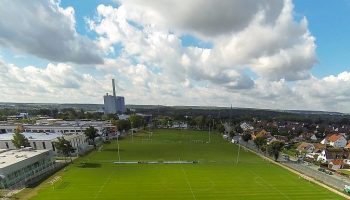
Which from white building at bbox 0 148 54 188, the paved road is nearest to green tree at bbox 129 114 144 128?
white building at bbox 0 148 54 188

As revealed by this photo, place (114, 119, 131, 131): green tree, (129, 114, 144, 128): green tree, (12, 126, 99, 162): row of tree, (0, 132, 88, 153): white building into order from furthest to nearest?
(129, 114, 144, 128): green tree → (114, 119, 131, 131): green tree → (0, 132, 88, 153): white building → (12, 126, 99, 162): row of tree

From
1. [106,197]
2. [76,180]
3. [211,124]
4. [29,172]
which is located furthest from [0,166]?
[211,124]

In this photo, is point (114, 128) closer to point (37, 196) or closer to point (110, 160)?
point (110, 160)

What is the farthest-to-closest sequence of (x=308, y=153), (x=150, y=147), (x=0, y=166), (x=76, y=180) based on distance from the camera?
(x=150, y=147) < (x=308, y=153) < (x=76, y=180) < (x=0, y=166)

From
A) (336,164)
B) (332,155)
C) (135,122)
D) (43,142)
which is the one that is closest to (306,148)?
(332,155)

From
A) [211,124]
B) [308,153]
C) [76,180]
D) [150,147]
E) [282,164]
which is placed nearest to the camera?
[76,180]

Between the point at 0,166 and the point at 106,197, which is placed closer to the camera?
the point at 106,197

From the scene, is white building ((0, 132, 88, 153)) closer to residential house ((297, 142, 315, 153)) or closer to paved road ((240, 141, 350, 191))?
paved road ((240, 141, 350, 191))
